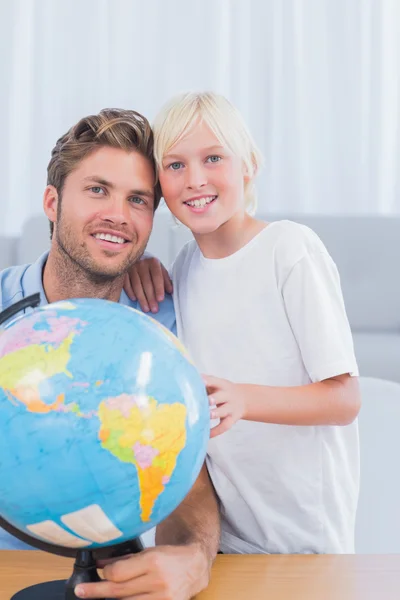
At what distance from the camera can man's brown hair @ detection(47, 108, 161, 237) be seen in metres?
1.74

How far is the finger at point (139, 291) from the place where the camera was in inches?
70.4

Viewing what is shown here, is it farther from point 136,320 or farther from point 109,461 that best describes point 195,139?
point 109,461

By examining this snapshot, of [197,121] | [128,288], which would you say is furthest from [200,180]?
[128,288]

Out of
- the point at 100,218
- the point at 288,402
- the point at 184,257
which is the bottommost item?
the point at 288,402

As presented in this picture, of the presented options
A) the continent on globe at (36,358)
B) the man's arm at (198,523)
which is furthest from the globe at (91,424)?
the man's arm at (198,523)

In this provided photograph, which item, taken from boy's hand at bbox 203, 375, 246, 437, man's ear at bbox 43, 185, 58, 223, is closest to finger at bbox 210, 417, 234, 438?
boy's hand at bbox 203, 375, 246, 437

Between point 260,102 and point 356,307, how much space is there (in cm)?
140

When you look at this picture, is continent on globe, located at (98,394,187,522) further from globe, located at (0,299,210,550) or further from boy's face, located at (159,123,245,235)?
boy's face, located at (159,123,245,235)

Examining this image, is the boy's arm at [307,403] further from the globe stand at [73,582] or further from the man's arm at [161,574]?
the globe stand at [73,582]

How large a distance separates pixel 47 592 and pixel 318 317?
25.3 inches

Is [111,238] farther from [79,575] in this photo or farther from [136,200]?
[79,575]

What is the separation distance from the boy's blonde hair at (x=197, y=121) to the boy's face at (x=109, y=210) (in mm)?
70

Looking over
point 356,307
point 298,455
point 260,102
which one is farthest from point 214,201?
point 260,102

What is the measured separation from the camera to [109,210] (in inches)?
66.9
